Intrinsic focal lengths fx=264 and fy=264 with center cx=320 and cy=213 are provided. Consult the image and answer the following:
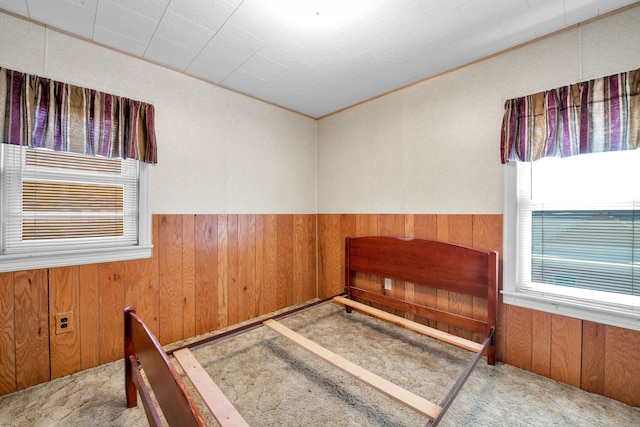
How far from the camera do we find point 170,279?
7.61 ft

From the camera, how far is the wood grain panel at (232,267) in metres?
2.69

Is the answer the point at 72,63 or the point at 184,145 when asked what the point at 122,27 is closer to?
the point at 72,63

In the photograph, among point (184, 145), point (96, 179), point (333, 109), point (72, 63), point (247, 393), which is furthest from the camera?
point (333, 109)

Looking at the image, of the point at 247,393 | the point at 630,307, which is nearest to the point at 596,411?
the point at 630,307

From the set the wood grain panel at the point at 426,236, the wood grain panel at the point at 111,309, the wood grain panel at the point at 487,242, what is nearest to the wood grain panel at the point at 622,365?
the wood grain panel at the point at 487,242

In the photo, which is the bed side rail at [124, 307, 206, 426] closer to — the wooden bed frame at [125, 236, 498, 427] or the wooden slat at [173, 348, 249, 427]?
the wooden bed frame at [125, 236, 498, 427]

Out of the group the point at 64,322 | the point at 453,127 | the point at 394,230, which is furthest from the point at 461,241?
the point at 64,322

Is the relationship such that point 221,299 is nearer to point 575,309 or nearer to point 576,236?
point 575,309

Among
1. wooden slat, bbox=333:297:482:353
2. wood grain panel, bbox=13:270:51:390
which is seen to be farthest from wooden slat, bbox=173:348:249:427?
wooden slat, bbox=333:297:482:353

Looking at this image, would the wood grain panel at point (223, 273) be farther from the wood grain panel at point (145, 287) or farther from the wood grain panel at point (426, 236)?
the wood grain panel at point (426, 236)

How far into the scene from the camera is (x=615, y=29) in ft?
5.32

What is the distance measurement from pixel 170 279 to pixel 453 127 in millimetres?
2795

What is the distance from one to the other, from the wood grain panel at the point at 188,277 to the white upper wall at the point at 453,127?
1641mm

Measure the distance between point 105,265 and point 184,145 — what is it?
115 cm
